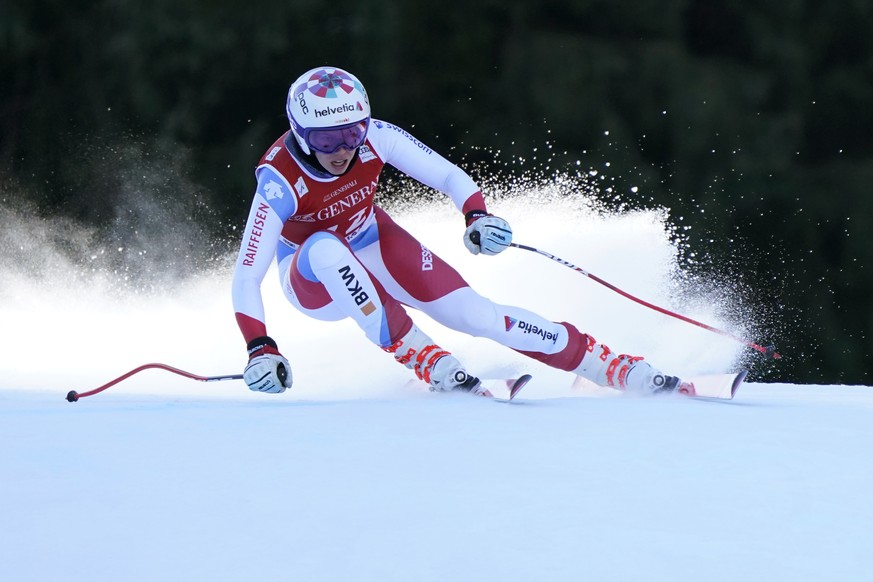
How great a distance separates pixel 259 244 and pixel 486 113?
22.0 feet

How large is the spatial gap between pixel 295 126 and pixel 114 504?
1.64 metres

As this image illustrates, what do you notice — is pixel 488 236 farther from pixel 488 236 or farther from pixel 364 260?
pixel 364 260

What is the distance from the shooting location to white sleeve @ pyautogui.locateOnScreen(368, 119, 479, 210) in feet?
11.9

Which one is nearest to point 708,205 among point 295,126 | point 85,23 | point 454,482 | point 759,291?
point 759,291

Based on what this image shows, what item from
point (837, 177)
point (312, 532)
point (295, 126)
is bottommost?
point (312, 532)

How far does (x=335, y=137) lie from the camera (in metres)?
3.37

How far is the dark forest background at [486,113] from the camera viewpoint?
936 cm

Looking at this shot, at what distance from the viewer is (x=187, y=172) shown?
933cm

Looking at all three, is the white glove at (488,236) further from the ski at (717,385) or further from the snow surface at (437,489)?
the ski at (717,385)

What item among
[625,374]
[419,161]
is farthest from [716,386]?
[419,161]

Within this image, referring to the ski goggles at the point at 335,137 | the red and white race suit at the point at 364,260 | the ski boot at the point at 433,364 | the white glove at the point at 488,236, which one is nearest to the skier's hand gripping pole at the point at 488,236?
the white glove at the point at 488,236

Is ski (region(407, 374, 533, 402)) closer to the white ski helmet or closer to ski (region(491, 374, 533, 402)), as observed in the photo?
ski (region(491, 374, 533, 402))

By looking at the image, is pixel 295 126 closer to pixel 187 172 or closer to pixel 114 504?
pixel 114 504

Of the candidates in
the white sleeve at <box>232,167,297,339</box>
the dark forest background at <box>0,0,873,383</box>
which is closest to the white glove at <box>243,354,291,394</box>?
the white sleeve at <box>232,167,297,339</box>
